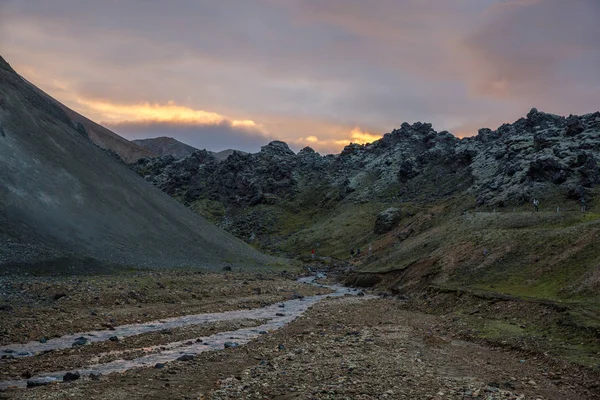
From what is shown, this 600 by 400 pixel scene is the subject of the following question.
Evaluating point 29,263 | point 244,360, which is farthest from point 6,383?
point 29,263

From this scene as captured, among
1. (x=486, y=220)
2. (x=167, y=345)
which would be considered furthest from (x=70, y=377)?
(x=486, y=220)

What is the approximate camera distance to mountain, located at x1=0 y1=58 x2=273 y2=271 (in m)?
59.0

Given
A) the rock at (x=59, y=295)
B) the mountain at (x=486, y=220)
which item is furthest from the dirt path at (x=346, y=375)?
the rock at (x=59, y=295)

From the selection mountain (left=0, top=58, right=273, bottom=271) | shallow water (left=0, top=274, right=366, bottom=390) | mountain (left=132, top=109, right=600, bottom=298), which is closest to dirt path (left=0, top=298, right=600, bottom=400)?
shallow water (left=0, top=274, right=366, bottom=390)

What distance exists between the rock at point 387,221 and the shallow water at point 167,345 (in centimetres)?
8415

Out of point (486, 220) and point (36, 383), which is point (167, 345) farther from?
point (486, 220)

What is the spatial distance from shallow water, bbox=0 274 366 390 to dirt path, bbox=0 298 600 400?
184 centimetres

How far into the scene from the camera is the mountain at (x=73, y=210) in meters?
59.0

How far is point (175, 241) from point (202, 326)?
5182cm

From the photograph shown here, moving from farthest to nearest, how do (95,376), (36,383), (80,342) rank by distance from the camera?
(80,342) < (95,376) < (36,383)

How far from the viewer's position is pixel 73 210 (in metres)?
70.9

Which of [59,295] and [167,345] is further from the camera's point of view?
[59,295]

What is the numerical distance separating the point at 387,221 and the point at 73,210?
87.9 m

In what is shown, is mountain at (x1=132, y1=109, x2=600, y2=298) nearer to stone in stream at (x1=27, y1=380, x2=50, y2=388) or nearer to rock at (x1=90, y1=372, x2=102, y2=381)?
rock at (x1=90, y1=372, x2=102, y2=381)
